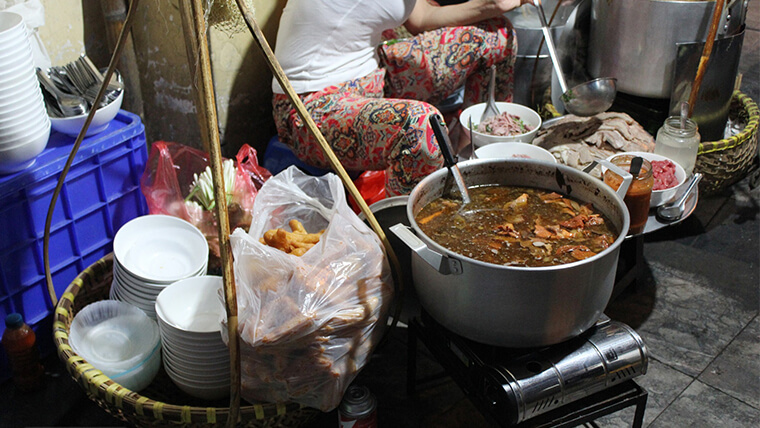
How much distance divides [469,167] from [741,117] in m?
2.00

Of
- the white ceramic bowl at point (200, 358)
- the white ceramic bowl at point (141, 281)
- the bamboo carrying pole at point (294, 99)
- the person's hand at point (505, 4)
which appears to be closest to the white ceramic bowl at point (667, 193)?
the bamboo carrying pole at point (294, 99)

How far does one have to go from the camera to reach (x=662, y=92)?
2881mm

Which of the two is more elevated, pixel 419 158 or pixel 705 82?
pixel 705 82

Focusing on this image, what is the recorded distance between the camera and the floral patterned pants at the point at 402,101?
99.7 inches

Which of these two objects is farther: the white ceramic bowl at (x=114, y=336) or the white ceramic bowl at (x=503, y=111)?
the white ceramic bowl at (x=503, y=111)

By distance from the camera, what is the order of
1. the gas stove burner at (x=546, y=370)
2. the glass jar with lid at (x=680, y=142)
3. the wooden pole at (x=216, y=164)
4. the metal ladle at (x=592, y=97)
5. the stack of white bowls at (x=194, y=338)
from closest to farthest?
the wooden pole at (x=216, y=164)
the gas stove burner at (x=546, y=370)
the stack of white bowls at (x=194, y=338)
the glass jar with lid at (x=680, y=142)
the metal ladle at (x=592, y=97)

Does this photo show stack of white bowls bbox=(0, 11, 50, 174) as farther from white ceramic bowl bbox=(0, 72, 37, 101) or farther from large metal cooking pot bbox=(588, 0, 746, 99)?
large metal cooking pot bbox=(588, 0, 746, 99)

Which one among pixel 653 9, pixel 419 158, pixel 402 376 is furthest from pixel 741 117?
pixel 402 376

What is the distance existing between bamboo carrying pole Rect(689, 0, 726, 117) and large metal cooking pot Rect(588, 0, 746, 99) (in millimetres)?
82

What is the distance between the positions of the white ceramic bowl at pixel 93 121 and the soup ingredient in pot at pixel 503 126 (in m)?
1.47

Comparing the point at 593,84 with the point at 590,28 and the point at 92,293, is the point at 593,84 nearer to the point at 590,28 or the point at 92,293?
the point at 590,28

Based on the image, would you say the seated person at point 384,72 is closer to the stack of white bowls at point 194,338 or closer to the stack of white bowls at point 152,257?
the stack of white bowls at point 152,257


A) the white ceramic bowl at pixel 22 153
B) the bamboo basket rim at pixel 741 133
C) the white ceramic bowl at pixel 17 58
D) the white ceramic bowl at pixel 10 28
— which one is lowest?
the bamboo basket rim at pixel 741 133

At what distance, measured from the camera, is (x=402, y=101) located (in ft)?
8.45
